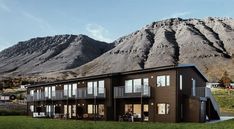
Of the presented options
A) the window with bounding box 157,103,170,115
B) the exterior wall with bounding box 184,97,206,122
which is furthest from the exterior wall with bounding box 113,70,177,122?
the exterior wall with bounding box 184,97,206,122

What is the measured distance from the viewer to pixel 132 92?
5216 centimetres

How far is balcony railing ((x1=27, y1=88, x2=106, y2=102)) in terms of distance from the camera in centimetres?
5694

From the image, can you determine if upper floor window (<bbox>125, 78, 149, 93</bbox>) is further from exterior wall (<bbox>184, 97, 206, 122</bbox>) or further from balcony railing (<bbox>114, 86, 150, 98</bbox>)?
exterior wall (<bbox>184, 97, 206, 122</bbox>)

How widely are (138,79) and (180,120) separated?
8013 millimetres

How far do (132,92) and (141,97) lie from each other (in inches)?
119

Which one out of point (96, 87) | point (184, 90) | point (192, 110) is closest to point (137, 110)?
point (184, 90)

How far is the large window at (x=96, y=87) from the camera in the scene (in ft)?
184

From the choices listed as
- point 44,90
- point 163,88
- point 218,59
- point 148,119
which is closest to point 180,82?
point 163,88

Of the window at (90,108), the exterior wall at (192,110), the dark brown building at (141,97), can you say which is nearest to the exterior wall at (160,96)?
the dark brown building at (141,97)

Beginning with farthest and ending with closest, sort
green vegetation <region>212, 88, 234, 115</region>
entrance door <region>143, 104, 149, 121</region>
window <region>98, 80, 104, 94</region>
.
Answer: green vegetation <region>212, 88, 234, 115</region> < window <region>98, 80, 104, 94</region> < entrance door <region>143, 104, 149, 121</region>

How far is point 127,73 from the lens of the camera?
54.1 m

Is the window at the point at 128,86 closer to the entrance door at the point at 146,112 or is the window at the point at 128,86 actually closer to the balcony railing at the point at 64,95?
the entrance door at the point at 146,112

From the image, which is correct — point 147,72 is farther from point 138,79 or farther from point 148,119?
point 148,119

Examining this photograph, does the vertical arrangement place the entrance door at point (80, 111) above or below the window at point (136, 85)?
below
